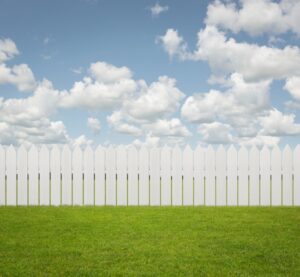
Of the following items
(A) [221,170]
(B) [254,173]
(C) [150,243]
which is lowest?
(C) [150,243]

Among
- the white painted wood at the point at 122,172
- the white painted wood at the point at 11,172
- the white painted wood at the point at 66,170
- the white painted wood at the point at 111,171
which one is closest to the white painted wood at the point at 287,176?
the white painted wood at the point at 122,172

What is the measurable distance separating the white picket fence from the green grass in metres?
1.66

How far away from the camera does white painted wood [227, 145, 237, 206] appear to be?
13.3 metres

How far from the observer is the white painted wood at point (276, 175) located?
1345 centimetres

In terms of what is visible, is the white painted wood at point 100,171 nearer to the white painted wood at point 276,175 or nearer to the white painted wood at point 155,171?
the white painted wood at point 155,171

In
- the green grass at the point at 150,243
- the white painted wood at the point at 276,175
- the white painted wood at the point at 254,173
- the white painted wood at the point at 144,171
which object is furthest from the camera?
the white painted wood at the point at 276,175

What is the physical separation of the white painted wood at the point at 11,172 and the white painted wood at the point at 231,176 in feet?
23.0

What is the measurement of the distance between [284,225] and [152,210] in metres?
3.80

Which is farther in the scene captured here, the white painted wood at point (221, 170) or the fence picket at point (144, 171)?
the white painted wood at point (221, 170)

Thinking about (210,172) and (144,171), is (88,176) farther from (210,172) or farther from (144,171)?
(210,172)

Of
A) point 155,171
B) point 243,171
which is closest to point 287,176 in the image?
point 243,171

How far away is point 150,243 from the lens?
744cm

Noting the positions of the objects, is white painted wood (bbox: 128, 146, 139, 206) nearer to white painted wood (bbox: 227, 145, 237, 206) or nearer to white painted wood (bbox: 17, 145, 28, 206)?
white painted wood (bbox: 227, 145, 237, 206)

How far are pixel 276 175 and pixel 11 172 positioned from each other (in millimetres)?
8748
